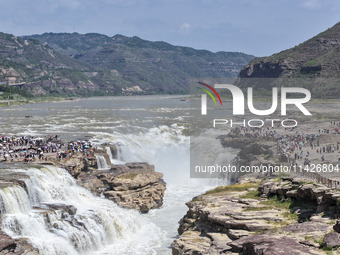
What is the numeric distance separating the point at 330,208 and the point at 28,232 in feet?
59.6

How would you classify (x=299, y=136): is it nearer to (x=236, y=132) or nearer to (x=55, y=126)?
(x=236, y=132)

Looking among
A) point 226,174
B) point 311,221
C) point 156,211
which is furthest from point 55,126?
point 311,221

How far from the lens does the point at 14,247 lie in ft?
82.9

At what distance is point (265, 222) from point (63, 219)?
49.0ft

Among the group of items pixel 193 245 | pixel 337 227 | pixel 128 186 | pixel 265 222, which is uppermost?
pixel 337 227

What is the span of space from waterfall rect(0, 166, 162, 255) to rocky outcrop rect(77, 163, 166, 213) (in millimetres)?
1188

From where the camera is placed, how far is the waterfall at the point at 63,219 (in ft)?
94.6

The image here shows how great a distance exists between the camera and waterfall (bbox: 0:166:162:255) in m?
28.8

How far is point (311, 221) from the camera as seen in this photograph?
68.2 feet

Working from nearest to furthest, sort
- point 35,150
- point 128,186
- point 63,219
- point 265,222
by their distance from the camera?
point 265,222 < point 63,219 < point 128,186 < point 35,150

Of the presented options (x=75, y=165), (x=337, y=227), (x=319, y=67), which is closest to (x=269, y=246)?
(x=337, y=227)

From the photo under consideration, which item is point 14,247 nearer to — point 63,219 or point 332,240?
point 63,219

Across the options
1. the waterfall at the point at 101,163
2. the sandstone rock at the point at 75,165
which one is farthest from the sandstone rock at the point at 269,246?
the waterfall at the point at 101,163

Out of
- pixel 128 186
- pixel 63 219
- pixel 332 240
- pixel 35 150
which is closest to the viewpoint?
pixel 332 240
